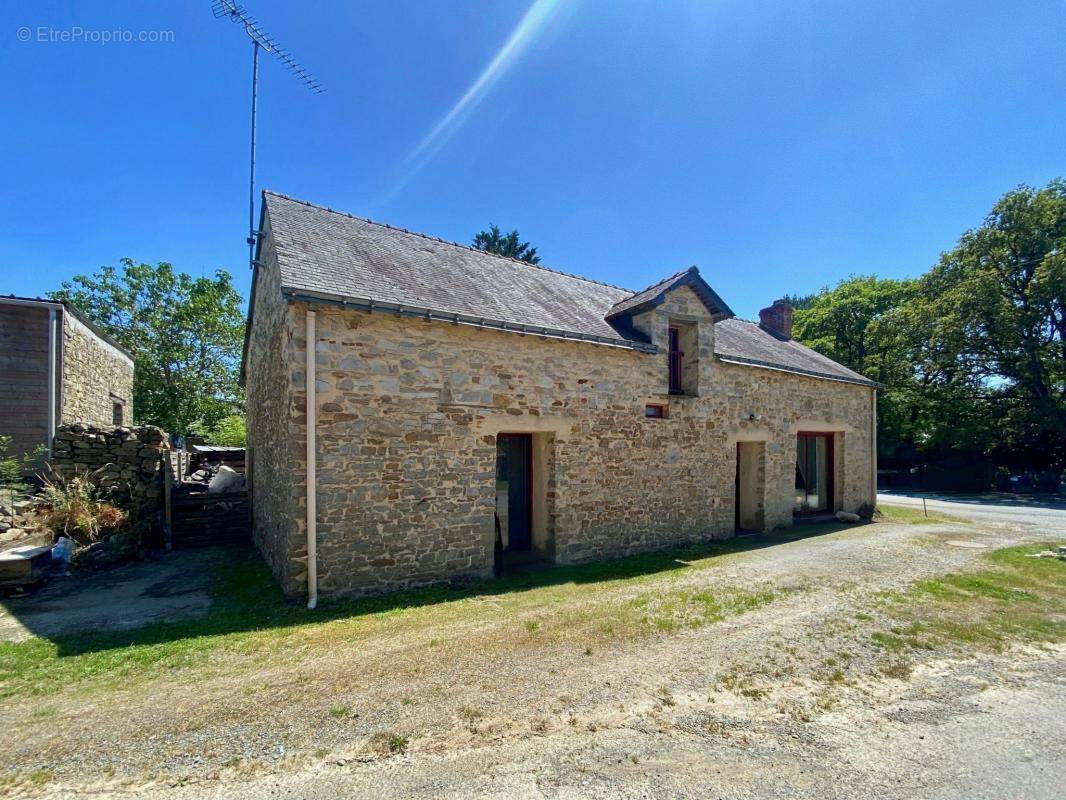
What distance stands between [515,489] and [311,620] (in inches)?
164

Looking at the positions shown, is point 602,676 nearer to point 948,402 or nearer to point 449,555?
point 449,555

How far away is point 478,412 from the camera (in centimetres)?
749

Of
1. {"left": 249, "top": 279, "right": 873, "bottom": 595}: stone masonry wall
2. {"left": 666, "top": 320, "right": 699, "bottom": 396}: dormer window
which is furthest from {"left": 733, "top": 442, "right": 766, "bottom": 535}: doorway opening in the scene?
{"left": 666, "top": 320, "right": 699, "bottom": 396}: dormer window

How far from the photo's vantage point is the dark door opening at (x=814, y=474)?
13602 mm

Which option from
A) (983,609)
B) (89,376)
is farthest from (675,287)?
(89,376)

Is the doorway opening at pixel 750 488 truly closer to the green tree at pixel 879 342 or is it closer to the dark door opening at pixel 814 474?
the dark door opening at pixel 814 474

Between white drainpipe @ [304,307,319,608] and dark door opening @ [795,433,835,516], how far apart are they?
1272 centimetres

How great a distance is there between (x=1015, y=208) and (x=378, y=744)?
1376 inches

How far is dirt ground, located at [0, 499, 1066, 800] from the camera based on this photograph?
2.98 metres

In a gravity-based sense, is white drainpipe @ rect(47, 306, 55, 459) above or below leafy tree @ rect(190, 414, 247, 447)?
above

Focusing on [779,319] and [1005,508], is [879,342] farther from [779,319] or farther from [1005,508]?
[779,319]

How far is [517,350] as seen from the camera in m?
7.89

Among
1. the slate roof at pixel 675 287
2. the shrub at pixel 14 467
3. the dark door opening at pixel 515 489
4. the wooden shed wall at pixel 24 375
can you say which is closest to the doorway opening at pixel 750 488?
the slate roof at pixel 675 287

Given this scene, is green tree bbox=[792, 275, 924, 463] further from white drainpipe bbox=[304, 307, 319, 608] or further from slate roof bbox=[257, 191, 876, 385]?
white drainpipe bbox=[304, 307, 319, 608]
